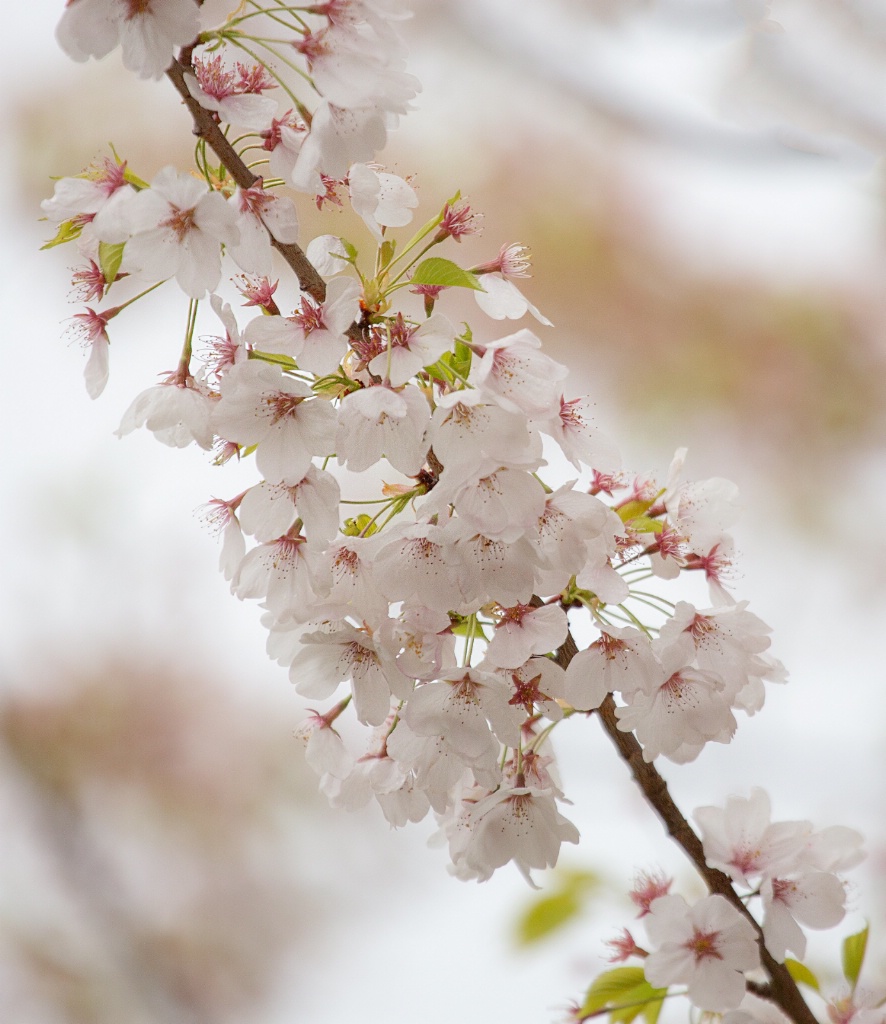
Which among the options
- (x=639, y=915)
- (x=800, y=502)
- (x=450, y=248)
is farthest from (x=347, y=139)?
(x=800, y=502)

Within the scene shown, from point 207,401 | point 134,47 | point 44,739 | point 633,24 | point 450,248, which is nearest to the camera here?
point 134,47

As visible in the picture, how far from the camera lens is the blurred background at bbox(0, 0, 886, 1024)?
2.34 metres

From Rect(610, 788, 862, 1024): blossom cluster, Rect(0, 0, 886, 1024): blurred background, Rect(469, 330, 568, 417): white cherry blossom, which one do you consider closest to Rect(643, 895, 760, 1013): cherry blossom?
Rect(610, 788, 862, 1024): blossom cluster

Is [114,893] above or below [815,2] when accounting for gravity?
below

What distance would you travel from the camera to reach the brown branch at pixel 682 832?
695 mm

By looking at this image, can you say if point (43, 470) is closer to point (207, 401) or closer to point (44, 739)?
point (44, 739)

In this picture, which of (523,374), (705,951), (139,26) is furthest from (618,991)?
(139,26)

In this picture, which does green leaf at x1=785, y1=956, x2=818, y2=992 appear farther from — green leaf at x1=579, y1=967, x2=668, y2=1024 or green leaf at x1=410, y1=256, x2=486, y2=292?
green leaf at x1=410, y1=256, x2=486, y2=292

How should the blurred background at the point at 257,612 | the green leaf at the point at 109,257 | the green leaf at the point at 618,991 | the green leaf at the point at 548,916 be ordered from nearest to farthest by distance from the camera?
the green leaf at the point at 109,257 < the green leaf at the point at 618,991 < the green leaf at the point at 548,916 < the blurred background at the point at 257,612

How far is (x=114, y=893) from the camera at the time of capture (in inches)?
98.3

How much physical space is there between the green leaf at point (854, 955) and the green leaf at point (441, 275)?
650mm

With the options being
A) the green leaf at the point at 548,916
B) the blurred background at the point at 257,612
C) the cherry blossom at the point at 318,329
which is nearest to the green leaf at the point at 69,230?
the cherry blossom at the point at 318,329

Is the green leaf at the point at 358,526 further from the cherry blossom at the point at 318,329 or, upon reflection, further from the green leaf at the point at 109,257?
the green leaf at the point at 109,257

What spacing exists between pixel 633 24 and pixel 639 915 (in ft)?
5.78
